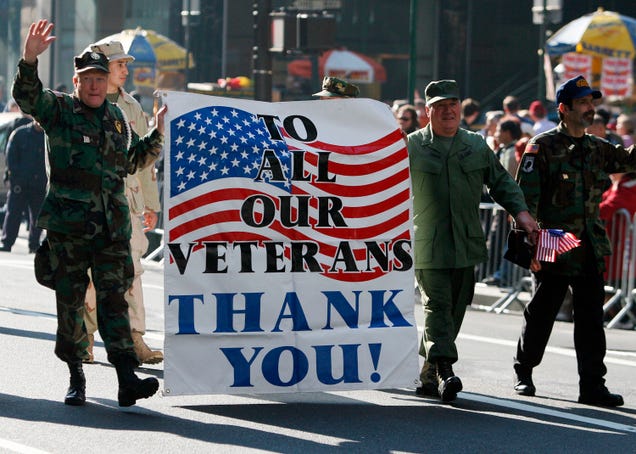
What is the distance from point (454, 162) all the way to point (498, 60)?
29508 mm

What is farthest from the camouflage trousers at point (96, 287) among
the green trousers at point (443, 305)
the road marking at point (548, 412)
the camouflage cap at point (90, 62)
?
the road marking at point (548, 412)

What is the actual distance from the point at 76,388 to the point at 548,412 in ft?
8.34

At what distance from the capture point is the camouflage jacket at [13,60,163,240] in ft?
26.1

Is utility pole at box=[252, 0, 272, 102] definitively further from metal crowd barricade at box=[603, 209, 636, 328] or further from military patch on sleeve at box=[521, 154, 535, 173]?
military patch on sleeve at box=[521, 154, 535, 173]

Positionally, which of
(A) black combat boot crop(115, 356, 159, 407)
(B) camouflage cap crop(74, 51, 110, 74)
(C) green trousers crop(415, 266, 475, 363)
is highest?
(B) camouflage cap crop(74, 51, 110, 74)

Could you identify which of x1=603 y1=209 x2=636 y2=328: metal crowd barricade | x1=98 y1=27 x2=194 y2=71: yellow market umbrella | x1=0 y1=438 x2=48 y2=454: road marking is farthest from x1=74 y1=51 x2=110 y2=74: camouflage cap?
x1=98 y1=27 x2=194 y2=71: yellow market umbrella

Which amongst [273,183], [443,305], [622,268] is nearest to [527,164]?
[443,305]

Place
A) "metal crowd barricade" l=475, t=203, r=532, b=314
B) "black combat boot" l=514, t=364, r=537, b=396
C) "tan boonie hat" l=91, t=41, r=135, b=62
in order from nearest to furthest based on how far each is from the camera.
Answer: "black combat boot" l=514, t=364, r=537, b=396 → "tan boonie hat" l=91, t=41, r=135, b=62 → "metal crowd barricade" l=475, t=203, r=532, b=314

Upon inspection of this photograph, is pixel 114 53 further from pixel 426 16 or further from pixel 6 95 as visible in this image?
pixel 6 95

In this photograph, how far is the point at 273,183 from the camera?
8.22 m

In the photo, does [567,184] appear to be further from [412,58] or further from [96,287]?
[412,58]

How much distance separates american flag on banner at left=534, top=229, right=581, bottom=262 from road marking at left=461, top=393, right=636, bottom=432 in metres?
0.82

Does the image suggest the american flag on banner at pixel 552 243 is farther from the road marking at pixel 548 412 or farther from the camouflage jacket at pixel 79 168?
the camouflage jacket at pixel 79 168

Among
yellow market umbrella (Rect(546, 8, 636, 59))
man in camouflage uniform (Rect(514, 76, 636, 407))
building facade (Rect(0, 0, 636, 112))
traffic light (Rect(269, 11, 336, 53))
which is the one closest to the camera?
man in camouflage uniform (Rect(514, 76, 636, 407))
